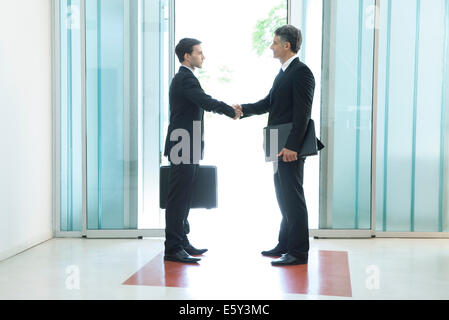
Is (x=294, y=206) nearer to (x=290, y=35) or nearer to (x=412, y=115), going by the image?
(x=290, y=35)

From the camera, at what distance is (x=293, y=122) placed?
3.28 m

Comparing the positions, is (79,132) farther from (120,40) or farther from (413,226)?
(413,226)

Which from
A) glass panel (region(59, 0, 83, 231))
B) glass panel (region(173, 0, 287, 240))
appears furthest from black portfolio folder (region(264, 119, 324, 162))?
glass panel (region(173, 0, 287, 240))

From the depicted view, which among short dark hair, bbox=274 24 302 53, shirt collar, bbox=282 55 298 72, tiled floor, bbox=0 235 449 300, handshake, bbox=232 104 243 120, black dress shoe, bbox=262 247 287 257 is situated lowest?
tiled floor, bbox=0 235 449 300

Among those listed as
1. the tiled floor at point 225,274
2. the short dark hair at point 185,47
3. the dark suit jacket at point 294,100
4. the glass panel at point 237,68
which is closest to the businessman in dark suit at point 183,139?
the short dark hair at point 185,47

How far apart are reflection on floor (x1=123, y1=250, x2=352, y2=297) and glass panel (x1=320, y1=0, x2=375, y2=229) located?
820mm

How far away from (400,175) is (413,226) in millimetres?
491

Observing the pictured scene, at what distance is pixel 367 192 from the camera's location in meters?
4.32

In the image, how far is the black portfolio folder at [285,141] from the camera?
3.29 metres

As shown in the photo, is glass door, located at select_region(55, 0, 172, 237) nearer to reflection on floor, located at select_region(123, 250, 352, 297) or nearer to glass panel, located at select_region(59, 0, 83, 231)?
glass panel, located at select_region(59, 0, 83, 231)

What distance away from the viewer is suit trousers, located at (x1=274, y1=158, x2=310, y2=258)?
11.0ft

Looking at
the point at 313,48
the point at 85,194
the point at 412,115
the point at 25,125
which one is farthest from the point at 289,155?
the point at 25,125

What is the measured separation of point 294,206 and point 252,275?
58 centimetres

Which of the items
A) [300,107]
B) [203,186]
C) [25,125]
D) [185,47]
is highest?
[185,47]
